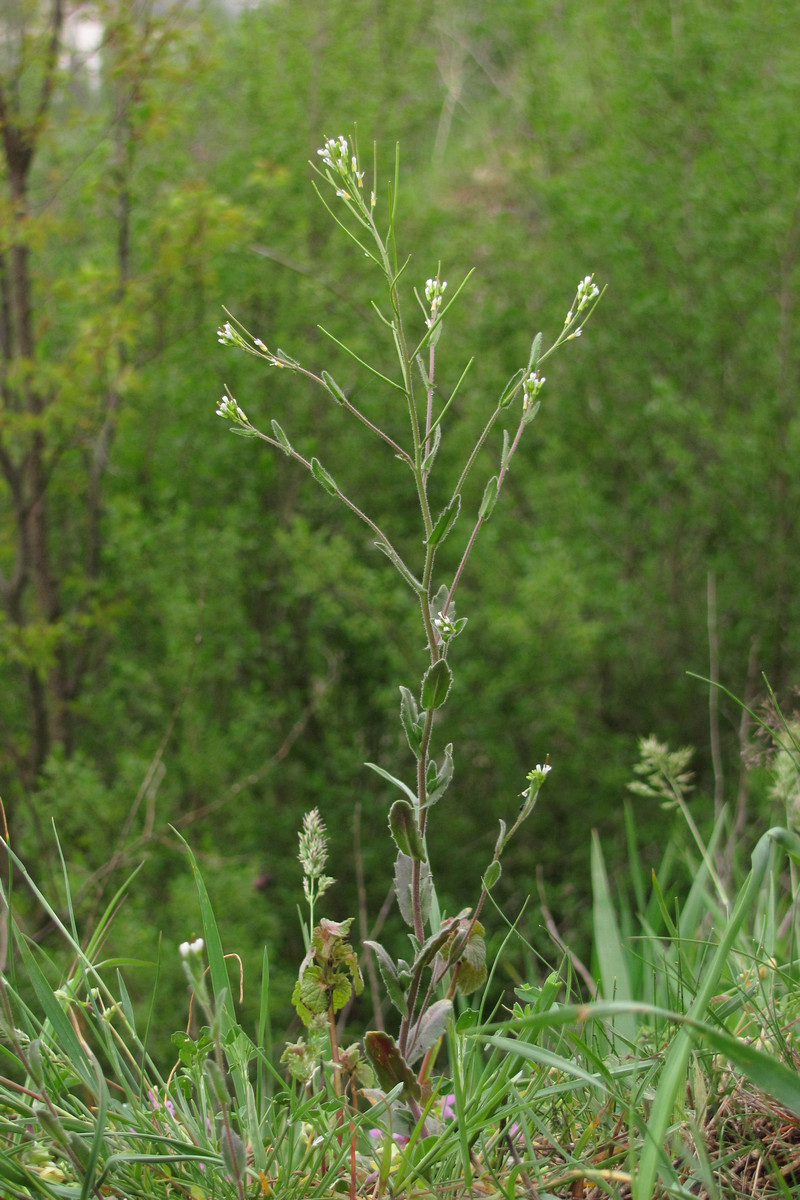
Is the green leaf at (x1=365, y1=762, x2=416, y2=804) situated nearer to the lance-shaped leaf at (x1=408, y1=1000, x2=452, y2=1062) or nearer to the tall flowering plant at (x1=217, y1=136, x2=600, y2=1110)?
the tall flowering plant at (x1=217, y1=136, x2=600, y2=1110)

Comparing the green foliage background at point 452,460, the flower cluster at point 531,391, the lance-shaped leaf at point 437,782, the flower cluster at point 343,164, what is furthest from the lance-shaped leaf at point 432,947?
the green foliage background at point 452,460

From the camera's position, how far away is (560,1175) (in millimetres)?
1007

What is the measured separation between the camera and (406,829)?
0.99 m

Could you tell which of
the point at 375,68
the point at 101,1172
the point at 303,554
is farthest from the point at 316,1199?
the point at 375,68

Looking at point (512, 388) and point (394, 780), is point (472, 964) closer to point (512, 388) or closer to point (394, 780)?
point (394, 780)

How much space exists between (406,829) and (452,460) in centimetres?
426

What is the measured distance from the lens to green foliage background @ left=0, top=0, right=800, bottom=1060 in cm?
455

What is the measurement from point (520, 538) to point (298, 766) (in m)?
1.53

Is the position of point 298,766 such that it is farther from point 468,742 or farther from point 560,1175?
point 560,1175

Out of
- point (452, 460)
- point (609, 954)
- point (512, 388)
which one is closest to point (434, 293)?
point (512, 388)

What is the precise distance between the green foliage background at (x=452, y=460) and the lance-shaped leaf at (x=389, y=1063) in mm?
3335

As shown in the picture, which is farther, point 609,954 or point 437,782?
point 609,954

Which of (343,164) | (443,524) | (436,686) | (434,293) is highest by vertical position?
(343,164)


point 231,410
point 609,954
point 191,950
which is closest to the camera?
point 191,950
